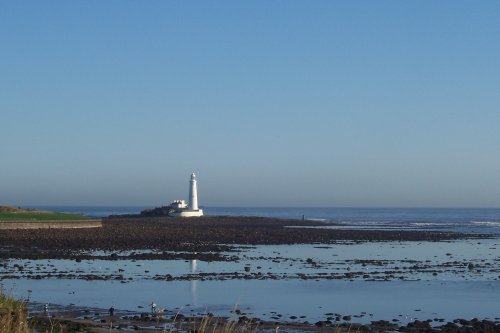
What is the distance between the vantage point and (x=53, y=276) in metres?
28.7

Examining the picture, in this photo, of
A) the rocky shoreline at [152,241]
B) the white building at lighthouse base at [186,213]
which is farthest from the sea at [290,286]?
the white building at lighthouse base at [186,213]

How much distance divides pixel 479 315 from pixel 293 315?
476 cm

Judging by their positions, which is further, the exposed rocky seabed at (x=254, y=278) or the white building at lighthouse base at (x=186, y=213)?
the white building at lighthouse base at (x=186, y=213)

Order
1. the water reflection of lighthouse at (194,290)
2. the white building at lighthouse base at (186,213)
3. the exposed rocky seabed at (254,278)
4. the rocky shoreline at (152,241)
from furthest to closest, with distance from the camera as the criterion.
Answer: the white building at lighthouse base at (186,213) < the rocky shoreline at (152,241) < the water reflection of lighthouse at (194,290) < the exposed rocky seabed at (254,278)

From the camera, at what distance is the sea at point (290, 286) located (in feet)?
72.8

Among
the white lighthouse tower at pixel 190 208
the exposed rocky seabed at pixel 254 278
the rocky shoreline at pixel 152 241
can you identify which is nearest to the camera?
the exposed rocky seabed at pixel 254 278

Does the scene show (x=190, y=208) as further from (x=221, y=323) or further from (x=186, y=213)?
(x=221, y=323)

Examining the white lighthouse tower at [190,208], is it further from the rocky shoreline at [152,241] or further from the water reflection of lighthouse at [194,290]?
the water reflection of lighthouse at [194,290]

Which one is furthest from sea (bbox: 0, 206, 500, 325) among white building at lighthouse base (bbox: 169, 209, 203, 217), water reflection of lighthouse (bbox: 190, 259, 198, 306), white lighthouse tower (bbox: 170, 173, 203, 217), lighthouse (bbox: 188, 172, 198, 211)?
white building at lighthouse base (bbox: 169, 209, 203, 217)

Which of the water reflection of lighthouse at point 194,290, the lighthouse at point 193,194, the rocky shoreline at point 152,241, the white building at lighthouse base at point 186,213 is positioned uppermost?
the lighthouse at point 193,194

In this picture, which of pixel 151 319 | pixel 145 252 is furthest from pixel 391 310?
pixel 145 252

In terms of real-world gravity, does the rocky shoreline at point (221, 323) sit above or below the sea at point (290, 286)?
below

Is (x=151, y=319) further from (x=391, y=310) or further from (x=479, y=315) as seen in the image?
(x=479, y=315)

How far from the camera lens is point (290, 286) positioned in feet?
89.7
